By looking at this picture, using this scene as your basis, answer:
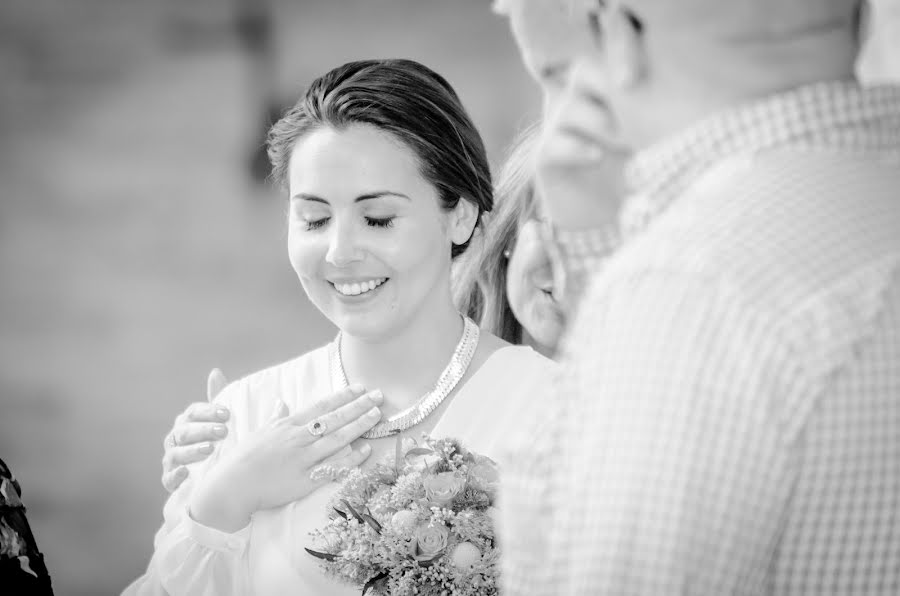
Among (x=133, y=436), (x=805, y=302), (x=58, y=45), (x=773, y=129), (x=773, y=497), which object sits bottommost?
(x=773, y=497)

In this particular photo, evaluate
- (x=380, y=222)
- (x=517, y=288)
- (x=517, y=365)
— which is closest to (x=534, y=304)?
(x=517, y=288)

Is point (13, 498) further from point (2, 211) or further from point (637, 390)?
point (2, 211)

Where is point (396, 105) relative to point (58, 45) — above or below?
below

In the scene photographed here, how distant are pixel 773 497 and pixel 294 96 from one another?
380 cm

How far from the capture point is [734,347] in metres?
0.66

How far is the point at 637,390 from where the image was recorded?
2.20 feet

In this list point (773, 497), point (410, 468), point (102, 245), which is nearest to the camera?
point (773, 497)

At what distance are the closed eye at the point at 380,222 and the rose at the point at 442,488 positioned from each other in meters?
0.52

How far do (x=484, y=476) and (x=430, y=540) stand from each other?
161 mm

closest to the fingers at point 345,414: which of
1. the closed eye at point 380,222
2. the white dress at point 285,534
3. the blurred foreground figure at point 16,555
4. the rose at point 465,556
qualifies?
the white dress at point 285,534

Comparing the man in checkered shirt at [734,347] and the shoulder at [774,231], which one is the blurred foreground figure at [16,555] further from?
the shoulder at [774,231]

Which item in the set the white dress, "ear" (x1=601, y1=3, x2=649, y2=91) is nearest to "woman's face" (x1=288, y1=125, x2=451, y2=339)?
the white dress

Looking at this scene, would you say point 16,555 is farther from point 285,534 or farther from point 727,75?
point 727,75

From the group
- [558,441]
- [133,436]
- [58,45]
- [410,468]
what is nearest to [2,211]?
[58,45]
